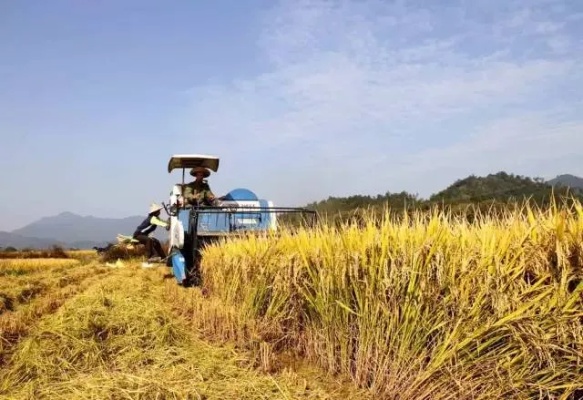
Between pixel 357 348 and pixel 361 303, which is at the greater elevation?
pixel 361 303

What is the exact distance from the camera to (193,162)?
13.6 metres

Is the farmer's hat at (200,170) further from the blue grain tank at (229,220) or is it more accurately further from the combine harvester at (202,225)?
the blue grain tank at (229,220)

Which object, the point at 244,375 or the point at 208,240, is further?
the point at 208,240

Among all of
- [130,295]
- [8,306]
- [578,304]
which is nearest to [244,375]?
[578,304]

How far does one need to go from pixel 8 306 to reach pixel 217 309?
4.24 metres

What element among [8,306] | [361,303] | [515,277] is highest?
[515,277]

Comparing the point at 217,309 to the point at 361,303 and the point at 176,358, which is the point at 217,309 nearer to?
the point at 176,358

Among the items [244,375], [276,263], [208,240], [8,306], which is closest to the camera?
[244,375]

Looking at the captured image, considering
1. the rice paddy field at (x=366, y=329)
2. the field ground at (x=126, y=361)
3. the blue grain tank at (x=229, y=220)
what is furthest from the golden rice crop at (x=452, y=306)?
the blue grain tank at (x=229, y=220)

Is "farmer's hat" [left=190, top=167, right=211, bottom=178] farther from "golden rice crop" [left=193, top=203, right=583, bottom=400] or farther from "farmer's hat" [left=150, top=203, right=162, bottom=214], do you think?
"golden rice crop" [left=193, top=203, right=583, bottom=400]

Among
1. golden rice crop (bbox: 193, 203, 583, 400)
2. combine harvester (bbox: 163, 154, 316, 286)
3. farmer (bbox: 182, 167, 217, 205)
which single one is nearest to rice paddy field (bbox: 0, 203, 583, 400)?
golden rice crop (bbox: 193, 203, 583, 400)

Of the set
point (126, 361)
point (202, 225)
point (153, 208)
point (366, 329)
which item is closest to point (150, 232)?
point (153, 208)

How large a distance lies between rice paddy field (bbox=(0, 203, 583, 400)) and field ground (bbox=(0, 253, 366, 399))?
2 centimetres

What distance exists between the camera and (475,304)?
376cm
